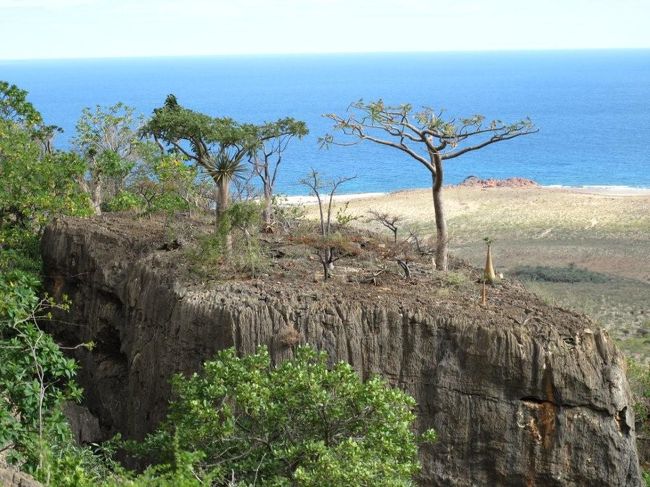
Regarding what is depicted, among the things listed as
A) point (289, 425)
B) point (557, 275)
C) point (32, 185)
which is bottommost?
point (557, 275)

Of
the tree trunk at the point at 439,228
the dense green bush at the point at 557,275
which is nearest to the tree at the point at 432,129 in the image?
the tree trunk at the point at 439,228

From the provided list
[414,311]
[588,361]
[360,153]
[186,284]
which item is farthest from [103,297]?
[360,153]

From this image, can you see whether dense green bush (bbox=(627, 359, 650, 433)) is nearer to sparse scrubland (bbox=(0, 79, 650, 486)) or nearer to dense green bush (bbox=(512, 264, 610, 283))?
sparse scrubland (bbox=(0, 79, 650, 486))

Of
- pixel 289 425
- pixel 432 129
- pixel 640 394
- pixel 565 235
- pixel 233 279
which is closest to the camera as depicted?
pixel 289 425

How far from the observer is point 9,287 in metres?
17.0

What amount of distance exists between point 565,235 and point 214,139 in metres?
33.7

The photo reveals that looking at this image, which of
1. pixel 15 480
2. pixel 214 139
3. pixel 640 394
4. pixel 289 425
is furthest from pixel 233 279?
pixel 640 394

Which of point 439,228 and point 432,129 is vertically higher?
point 432,129

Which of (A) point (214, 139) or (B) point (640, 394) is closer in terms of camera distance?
(A) point (214, 139)

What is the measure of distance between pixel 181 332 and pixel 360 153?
103 m

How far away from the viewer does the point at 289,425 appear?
47.8 feet

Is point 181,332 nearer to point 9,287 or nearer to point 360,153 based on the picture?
point 9,287

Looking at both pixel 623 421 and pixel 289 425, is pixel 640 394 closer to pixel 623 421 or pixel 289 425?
pixel 623 421

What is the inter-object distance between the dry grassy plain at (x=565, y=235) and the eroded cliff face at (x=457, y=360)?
1390 centimetres
